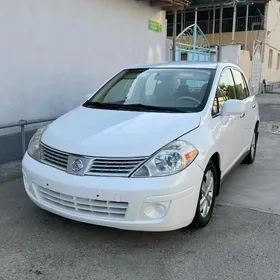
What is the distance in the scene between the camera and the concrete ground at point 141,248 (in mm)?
2811

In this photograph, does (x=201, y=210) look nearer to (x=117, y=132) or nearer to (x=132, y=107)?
(x=117, y=132)

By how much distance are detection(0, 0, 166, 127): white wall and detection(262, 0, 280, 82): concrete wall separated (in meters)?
15.3

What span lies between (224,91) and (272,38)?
2114 cm

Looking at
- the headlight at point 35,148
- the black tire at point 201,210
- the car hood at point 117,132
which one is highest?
the car hood at point 117,132

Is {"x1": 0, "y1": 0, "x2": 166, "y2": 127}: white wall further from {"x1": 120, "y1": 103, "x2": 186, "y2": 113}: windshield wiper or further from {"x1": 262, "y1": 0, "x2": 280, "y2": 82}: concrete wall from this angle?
{"x1": 262, "y1": 0, "x2": 280, "y2": 82}: concrete wall

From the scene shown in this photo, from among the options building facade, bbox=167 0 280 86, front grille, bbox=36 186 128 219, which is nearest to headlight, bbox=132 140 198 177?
front grille, bbox=36 186 128 219

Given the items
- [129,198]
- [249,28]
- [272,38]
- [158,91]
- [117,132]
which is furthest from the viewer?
[272,38]

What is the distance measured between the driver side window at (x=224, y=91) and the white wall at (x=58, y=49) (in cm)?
333

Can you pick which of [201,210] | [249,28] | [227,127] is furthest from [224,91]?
[249,28]

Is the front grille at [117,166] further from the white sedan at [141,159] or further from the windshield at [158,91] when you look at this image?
the windshield at [158,91]

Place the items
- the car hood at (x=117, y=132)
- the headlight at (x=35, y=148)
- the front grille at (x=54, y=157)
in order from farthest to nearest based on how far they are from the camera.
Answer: the headlight at (x=35, y=148), the front grille at (x=54, y=157), the car hood at (x=117, y=132)

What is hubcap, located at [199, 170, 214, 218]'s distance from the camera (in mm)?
3445

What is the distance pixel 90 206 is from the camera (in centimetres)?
302

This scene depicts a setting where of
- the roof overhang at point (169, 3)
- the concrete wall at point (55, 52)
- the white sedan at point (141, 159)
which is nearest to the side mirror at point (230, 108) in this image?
the white sedan at point (141, 159)
